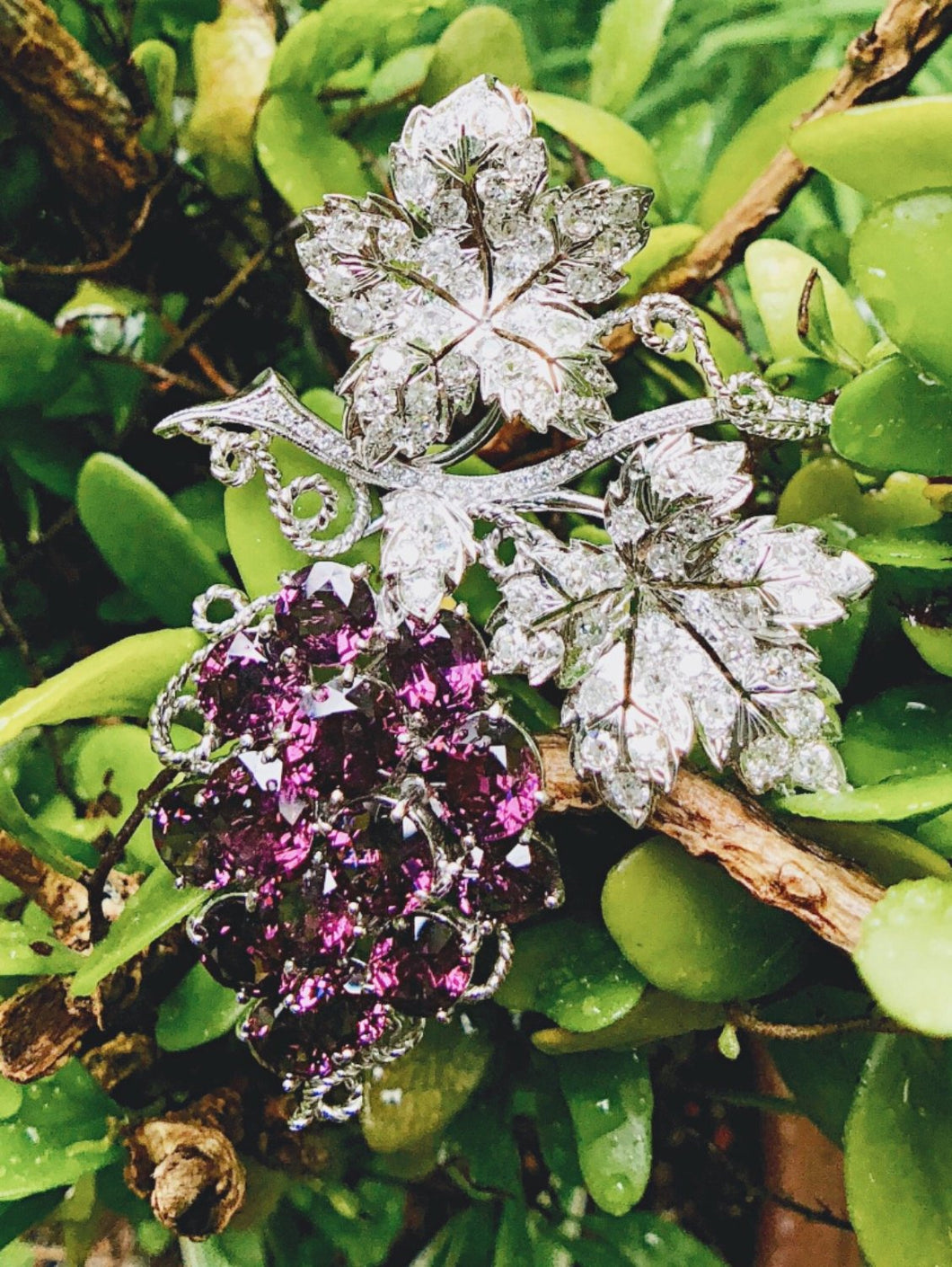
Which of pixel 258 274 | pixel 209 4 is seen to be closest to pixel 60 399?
pixel 258 274

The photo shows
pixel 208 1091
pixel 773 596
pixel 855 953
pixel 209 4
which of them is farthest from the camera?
pixel 209 4

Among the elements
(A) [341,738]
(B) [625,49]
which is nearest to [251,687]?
(A) [341,738]

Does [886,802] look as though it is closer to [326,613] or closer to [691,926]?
[691,926]

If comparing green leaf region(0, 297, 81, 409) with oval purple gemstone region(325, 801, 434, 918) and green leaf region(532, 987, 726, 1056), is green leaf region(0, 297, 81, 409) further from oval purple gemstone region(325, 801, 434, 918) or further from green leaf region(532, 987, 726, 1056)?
green leaf region(532, 987, 726, 1056)

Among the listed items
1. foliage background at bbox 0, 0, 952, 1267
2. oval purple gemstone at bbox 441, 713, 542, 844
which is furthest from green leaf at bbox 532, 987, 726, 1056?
oval purple gemstone at bbox 441, 713, 542, 844

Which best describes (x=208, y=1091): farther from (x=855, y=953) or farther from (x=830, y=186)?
(x=830, y=186)
